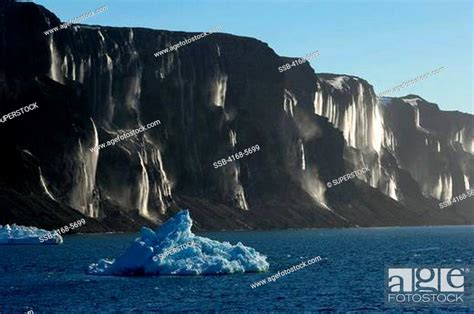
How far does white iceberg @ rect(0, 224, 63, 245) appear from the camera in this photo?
17426cm

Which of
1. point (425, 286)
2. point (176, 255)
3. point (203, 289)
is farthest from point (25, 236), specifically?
point (425, 286)

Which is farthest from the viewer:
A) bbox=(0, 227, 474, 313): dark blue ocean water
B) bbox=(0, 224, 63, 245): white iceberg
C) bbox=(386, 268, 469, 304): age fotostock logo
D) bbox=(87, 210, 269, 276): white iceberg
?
bbox=(0, 224, 63, 245): white iceberg

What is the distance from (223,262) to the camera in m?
97.6

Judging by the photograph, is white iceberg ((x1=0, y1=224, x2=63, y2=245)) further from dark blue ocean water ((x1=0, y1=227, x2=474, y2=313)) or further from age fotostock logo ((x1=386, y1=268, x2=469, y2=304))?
age fotostock logo ((x1=386, y1=268, x2=469, y2=304))

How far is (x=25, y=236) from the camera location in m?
178

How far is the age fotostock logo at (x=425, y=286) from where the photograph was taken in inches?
3108

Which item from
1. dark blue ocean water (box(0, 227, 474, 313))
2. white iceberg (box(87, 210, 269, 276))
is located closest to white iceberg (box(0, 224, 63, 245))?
dark blue ocean water (box(0, 227, 474, 313))

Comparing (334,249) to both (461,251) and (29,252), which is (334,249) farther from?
(29,252)

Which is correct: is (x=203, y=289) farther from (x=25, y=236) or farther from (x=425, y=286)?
(x=25, y=236)

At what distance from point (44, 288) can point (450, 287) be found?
34681mm

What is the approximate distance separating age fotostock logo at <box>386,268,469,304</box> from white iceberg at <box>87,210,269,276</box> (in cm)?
1517

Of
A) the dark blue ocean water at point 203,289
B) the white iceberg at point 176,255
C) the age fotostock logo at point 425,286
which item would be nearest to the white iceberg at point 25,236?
the dark blue ocean water at point 203,289

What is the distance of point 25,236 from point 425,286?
105750mm

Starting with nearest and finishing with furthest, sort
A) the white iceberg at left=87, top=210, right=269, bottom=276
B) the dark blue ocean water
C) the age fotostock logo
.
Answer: the dark blue ocean water → the age fotostock logo → the white iceberg at left=87, top=210, right=269, bottom=276
